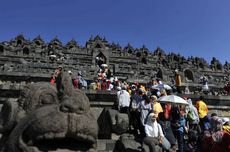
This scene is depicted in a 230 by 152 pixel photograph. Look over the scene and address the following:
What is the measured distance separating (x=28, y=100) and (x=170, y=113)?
5.69 meters

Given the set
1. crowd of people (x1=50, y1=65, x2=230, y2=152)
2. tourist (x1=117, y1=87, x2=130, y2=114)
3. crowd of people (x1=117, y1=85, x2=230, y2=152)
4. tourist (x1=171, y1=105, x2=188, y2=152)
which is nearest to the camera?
crowd of people (x1=50, y1=65, x2=230, y2=152)

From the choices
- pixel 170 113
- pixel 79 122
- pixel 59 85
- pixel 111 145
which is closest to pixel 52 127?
pixel 79 122

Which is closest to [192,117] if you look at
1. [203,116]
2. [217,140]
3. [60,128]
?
[203,116]

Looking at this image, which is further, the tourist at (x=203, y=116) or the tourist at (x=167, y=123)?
the tourist at (x=203, y=116)

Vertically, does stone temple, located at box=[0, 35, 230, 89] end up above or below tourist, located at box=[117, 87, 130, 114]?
above

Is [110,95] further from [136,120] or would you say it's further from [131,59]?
[131,59]

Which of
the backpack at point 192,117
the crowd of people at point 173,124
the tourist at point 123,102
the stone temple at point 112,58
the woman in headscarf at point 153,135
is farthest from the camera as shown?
the stone temple at point 112,58

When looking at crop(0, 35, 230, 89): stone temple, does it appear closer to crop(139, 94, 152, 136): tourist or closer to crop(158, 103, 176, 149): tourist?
crop(158, 103, 176, 149): tourist

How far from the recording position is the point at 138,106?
9039 millimetres

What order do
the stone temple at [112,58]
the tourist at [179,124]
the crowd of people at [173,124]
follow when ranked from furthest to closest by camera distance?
the stone temple at [112,58]
the tourist at [179,124]
the crowd of people at [173,124]

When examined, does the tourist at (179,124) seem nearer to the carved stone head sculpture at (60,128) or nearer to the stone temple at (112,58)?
the carved stone head sculpture at (60,128)

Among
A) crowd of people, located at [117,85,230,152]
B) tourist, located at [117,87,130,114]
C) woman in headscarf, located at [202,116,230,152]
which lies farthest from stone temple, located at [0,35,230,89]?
woman in headscarf, located at [202,116,230,152]

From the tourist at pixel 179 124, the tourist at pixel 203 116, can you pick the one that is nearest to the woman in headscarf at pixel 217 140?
the tourist at pixel 179 124

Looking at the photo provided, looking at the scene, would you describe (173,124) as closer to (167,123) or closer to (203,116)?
(167,123)
